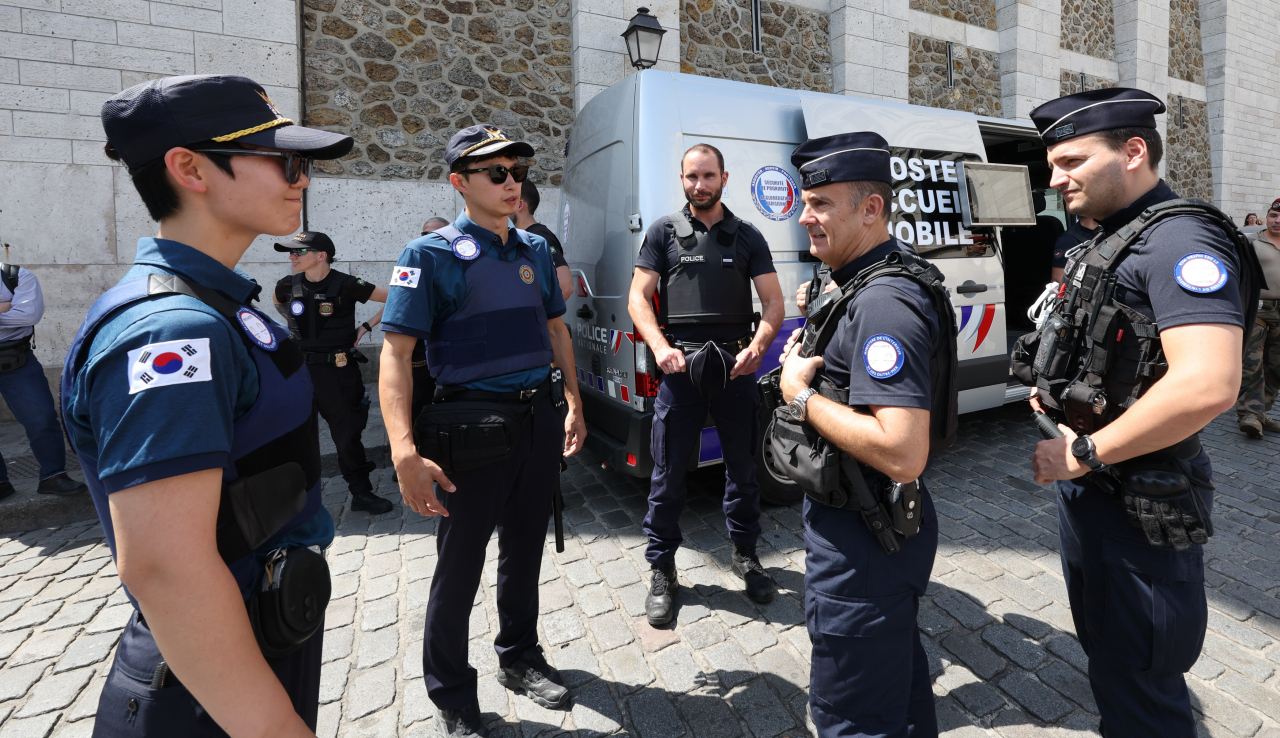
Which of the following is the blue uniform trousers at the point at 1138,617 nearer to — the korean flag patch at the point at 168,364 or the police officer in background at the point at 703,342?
the police officer in background at the point at 703,342

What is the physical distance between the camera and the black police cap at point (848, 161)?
150 cm

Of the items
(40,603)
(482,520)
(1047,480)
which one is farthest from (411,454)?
(40,603)

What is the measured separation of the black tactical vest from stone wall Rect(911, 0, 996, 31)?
10.4 metres

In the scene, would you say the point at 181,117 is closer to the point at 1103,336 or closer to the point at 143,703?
the point at 143,703

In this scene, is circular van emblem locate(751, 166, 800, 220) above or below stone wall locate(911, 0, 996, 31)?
below

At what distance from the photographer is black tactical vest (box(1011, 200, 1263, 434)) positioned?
1.41 metres

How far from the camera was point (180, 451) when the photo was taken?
0.80 meters

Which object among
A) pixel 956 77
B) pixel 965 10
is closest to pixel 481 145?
pixel 956 77

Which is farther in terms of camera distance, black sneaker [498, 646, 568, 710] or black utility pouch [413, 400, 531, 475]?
black sneaker [498, 646, 568, 710]

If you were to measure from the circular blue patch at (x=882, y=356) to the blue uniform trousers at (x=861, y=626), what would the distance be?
378 mm

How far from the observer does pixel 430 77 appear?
6660 mm

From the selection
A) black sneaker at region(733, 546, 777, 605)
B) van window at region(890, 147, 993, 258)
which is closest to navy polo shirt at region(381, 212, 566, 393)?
black sneaker at region(733, 546, 777, 605)

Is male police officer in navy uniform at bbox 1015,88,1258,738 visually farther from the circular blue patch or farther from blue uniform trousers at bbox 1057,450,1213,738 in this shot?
the circular blue patch

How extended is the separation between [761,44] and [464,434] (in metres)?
8.58
